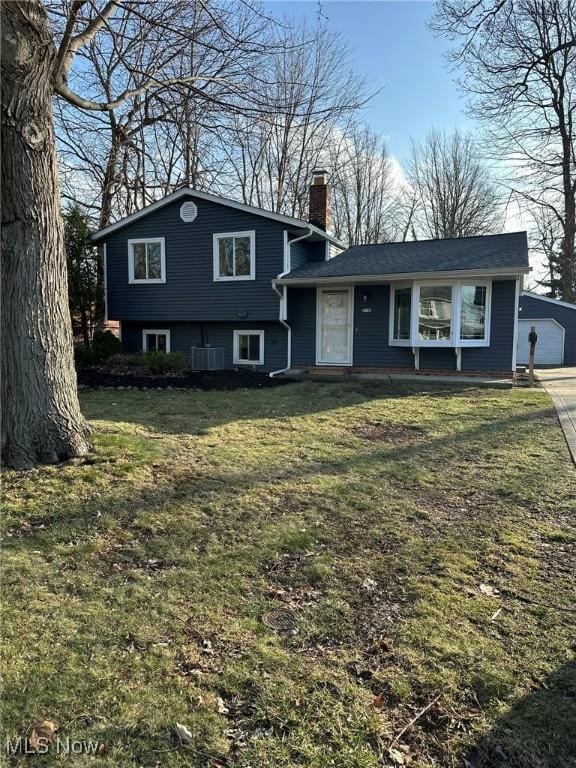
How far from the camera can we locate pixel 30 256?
14.6 ft

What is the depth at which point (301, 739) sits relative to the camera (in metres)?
1.80

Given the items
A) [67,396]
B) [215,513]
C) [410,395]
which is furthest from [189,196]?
[215,513]

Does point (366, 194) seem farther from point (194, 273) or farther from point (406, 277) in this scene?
point (406, 277)

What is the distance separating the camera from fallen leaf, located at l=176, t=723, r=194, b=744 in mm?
1771

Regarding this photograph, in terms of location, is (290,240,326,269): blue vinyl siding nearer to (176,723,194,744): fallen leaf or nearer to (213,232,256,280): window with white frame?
(213,232,256,280): window with white frame

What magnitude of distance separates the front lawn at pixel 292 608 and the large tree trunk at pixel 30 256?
17.4 inches

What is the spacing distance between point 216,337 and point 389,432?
8.54 metres

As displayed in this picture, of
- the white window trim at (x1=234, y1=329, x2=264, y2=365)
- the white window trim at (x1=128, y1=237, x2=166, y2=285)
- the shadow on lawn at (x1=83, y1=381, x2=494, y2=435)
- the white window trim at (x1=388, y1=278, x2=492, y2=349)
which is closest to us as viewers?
the shadow on lawn at (x1=83, y1=381, x2=494, y2=435)

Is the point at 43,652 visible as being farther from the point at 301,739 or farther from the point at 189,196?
the point at 189,196

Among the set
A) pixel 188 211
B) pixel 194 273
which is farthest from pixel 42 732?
pixel 188 211

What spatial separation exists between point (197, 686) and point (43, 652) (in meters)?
0.74

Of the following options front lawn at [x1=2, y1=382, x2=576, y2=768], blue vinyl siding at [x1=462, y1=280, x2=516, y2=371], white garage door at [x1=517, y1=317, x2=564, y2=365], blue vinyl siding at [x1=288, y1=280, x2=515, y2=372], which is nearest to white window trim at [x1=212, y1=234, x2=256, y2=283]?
blue vinyl siding at [x1=288, y1=280, x2=515, y2=372]

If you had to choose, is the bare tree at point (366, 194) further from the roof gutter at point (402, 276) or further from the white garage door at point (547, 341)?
the roof gutter at point (402, 276)

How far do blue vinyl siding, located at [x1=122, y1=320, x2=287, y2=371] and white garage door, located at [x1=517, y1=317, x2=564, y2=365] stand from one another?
40.7 feet
